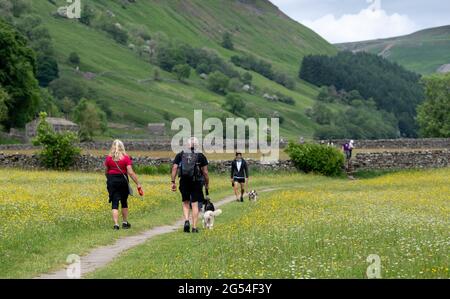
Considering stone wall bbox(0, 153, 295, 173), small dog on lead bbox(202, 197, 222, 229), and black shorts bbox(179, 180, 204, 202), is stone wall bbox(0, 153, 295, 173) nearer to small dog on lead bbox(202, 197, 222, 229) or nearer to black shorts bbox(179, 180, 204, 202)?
small dog on lead bbox(202, 197, 222, 229)

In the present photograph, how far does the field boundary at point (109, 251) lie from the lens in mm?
16281

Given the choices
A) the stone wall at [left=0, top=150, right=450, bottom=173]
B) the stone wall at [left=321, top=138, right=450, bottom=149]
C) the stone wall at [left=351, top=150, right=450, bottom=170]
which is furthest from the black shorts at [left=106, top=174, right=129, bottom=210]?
the stone wall at [left=321, top=138, right=450, bottom=149]

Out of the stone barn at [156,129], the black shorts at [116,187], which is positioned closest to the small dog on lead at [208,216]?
the black shorts at [116,187]

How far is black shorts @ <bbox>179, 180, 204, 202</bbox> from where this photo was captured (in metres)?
23.0

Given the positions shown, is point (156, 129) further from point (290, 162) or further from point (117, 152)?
point (117, 152)

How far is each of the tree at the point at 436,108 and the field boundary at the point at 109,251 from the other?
11128 cm

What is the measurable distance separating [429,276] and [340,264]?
2054mm

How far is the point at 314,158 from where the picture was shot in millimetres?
60219

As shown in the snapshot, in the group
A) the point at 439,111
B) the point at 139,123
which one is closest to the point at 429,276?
the point at 439,111

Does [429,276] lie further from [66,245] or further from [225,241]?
[66,245]

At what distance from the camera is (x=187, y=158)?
22562 millimetres

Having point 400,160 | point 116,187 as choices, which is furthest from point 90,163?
point 116,187

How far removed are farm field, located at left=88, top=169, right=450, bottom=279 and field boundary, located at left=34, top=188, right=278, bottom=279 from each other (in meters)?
0.40

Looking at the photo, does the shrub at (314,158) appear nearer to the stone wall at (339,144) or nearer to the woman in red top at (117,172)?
the stone wall at (339,144)
